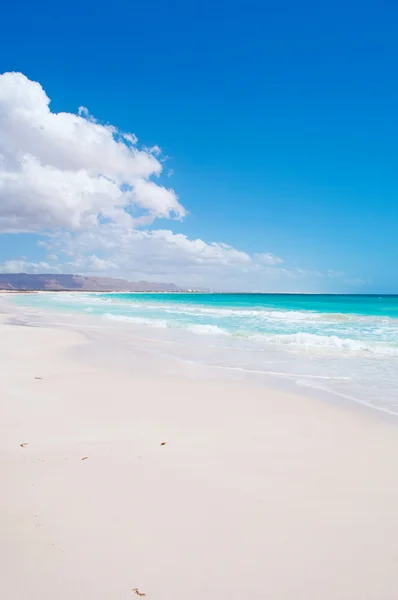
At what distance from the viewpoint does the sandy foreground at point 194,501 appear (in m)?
2.44

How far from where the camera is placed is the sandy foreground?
8.00 ft

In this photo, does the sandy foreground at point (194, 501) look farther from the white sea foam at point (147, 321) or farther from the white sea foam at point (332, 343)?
the white sea foam at point (147, 321)

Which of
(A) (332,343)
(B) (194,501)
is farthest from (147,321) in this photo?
(B) (194,501)

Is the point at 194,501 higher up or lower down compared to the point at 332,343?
lower down

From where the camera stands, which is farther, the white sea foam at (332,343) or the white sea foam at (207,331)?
the white sea foam at (207,331)

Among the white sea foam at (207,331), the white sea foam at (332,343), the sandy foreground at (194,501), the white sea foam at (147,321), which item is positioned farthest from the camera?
the white sea foam at (147,321)

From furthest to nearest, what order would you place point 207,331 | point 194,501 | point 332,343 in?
1. point 207,331
2. point 332,343
3. point 194,501

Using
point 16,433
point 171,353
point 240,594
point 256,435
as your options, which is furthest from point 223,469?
point 171,353

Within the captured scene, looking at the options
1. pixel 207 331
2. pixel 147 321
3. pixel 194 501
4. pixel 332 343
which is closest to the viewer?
pixel 194 501

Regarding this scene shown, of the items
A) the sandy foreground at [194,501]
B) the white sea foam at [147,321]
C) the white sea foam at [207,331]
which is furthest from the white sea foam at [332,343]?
the sandy foreground at [194,501]

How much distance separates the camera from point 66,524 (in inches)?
114

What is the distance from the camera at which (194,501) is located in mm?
3279

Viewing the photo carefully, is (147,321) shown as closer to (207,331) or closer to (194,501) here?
(207,331)

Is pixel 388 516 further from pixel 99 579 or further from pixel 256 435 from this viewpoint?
pixel 99 579
